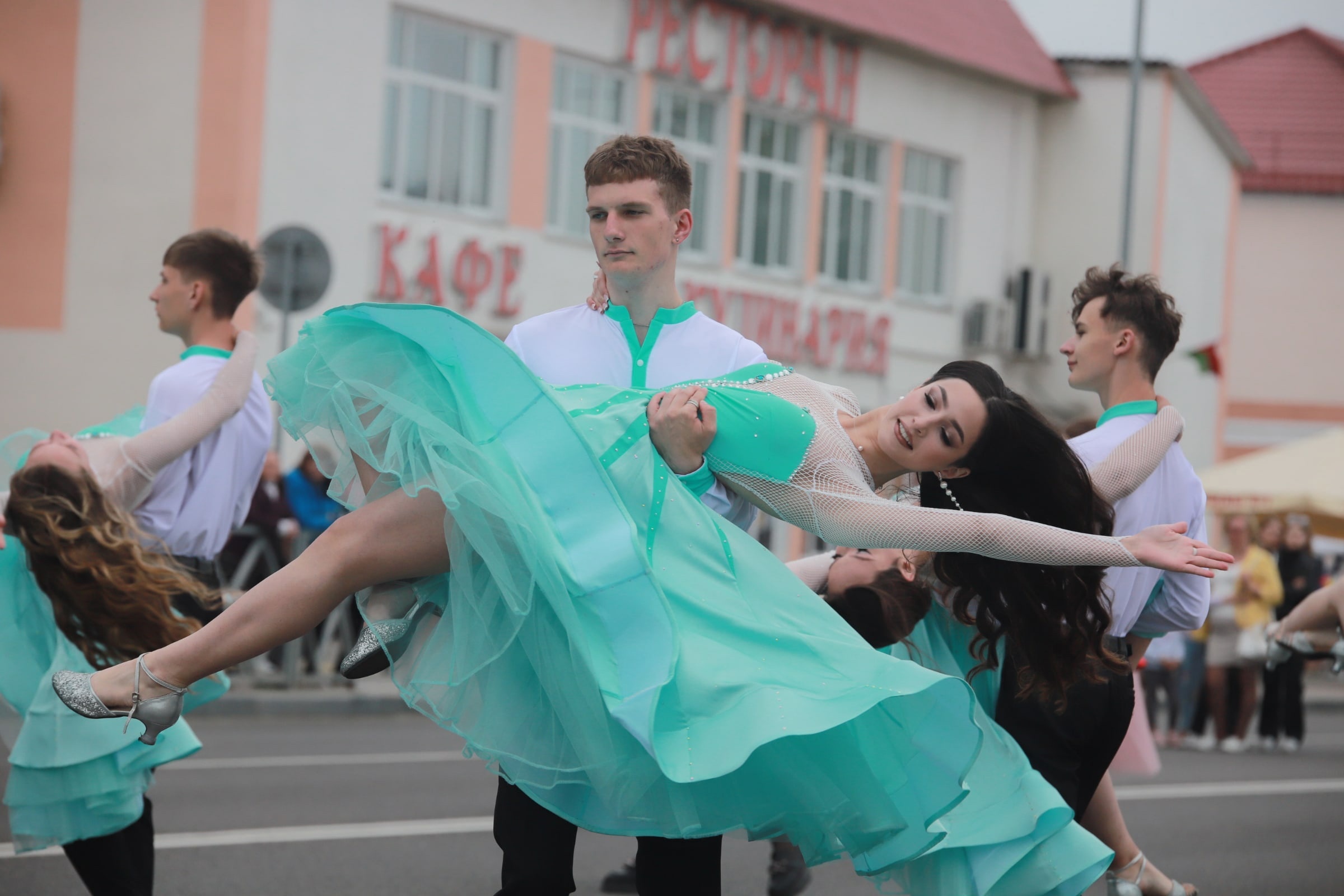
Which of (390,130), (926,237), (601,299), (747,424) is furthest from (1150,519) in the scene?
(926,237)

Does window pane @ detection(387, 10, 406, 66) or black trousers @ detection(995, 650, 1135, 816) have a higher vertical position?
window pane @ detection(387, 10, 406, 66)

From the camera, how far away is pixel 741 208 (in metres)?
24.6

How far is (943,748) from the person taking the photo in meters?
4.14

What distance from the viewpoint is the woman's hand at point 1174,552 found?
4164mm

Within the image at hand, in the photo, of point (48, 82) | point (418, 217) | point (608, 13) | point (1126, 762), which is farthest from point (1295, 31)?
point (1126, 762)

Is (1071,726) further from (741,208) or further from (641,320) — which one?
(741,208)

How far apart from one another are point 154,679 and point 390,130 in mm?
15912

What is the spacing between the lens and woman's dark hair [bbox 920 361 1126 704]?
16.2ft

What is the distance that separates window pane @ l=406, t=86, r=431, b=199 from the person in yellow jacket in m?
9.81

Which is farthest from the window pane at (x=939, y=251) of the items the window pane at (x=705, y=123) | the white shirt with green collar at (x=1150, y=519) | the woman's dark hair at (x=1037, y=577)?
the woman's dark hair at (x=1037, y=577)

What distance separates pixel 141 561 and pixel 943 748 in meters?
2.79

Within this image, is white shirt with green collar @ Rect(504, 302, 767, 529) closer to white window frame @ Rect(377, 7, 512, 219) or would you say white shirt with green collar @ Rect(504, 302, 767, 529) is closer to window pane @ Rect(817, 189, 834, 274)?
white window frame @ Rect(377, 7, 512, 219)

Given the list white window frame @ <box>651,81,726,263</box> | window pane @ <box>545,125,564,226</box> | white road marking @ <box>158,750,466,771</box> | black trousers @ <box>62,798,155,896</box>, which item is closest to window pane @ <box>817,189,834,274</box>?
white window frame @ <box>651,81,726,263</box>

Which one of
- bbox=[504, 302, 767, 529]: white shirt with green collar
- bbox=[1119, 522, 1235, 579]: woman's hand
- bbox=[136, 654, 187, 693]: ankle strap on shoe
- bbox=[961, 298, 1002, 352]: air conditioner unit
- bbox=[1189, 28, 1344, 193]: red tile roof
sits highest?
bbox=[1189, 28, 1344, 193]: red tile roof
